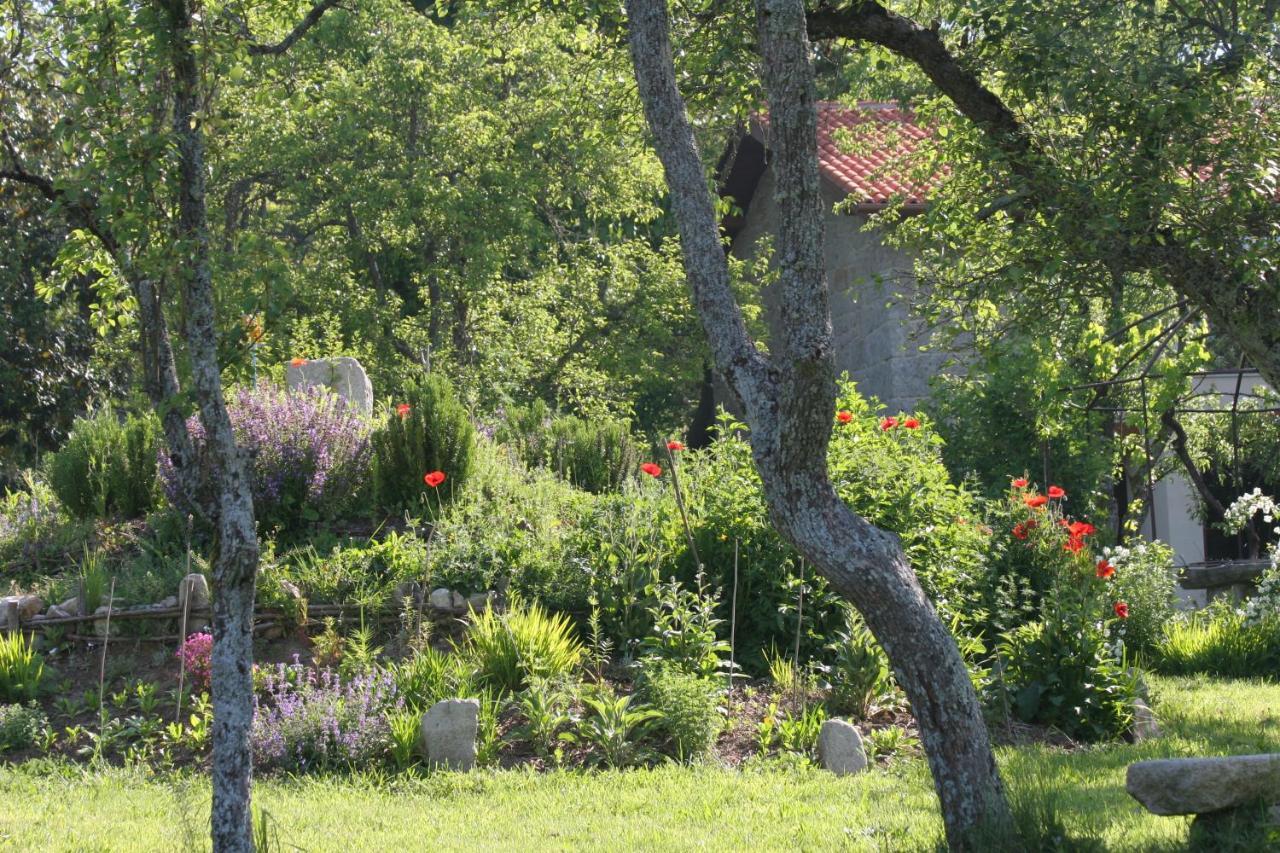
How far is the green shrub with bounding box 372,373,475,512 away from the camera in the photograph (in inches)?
391

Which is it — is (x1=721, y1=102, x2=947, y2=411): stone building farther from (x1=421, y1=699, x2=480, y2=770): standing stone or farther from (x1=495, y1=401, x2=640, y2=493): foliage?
(x1=421, y1=699, x2=480, y2=770): standing stone

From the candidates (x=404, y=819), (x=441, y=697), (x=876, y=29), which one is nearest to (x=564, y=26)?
(x=876, y=29)

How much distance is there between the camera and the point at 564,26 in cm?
755

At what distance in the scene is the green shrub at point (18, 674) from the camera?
24.6 ft

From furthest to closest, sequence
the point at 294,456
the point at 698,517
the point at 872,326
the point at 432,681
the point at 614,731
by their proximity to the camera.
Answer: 1. the point at 872,326
2. the point at 294,456
3. the point at 698,517
4. the point at 432,681
5. the point at 614,731

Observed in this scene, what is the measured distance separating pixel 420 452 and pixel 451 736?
365cm

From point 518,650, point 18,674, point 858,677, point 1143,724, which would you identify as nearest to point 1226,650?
point 1143,724

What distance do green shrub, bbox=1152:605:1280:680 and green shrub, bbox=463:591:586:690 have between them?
435 centimetres

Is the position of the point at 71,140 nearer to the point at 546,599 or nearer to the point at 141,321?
the point at 141,321

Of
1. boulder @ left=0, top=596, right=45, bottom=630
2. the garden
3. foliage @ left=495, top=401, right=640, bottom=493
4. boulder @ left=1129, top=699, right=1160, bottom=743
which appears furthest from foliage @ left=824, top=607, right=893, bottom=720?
boulder @ left=0, top=596, right=45, bottom=630

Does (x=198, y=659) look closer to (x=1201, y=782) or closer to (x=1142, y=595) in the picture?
(x=1201, y=782)

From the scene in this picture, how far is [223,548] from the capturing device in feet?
14.4

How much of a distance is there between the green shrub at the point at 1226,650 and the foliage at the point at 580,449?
4.69 meters

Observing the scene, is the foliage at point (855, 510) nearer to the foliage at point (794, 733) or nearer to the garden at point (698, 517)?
the garden at point (698, 517)
